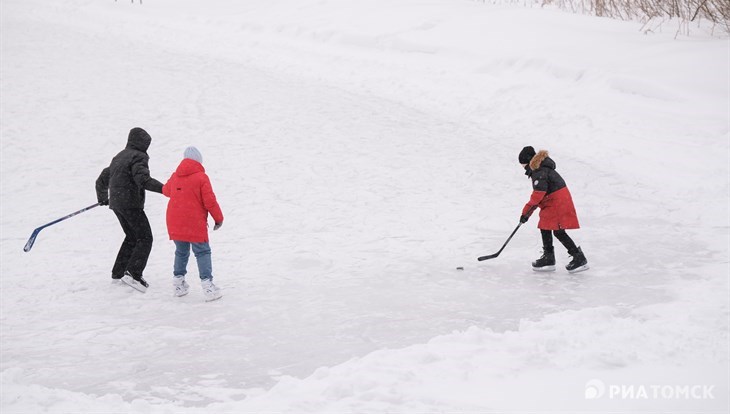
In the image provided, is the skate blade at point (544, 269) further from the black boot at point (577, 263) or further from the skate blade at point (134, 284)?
the skate blade at point (134, 284)

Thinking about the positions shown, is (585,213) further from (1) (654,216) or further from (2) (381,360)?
(2) (381,360)

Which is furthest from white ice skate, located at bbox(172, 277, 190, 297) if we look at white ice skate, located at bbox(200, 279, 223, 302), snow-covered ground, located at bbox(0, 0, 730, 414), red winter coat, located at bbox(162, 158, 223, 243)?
red winter coat, located at bbox(162, 158, 223, 243)

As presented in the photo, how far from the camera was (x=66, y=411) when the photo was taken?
4734mm

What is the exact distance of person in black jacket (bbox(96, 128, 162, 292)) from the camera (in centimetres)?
734

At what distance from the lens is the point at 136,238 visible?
25.0 feet

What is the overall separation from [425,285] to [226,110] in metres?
7.92

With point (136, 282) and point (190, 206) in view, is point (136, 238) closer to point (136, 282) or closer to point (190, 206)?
point (136, 282)

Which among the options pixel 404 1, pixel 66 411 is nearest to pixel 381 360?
pixel 66 411

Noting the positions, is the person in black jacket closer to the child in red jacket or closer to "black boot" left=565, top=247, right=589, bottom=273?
the child in red jacket

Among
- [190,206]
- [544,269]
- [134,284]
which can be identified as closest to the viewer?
[190,206]

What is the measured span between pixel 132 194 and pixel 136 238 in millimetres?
479

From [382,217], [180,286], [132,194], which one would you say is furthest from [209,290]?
[382,217]

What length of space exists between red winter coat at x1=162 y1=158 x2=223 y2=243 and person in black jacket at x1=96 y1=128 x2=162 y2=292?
1.28 feet

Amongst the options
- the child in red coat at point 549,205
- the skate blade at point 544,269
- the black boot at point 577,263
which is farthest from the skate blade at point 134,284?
the black boot at point 577,263
